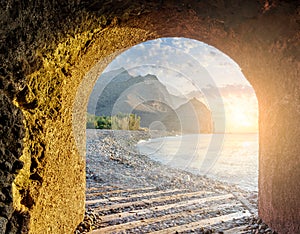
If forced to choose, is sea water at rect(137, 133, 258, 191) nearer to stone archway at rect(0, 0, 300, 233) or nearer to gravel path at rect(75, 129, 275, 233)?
gravel path at rect(75, 129, 275, 233)

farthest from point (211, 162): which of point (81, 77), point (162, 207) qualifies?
point (81, 77)

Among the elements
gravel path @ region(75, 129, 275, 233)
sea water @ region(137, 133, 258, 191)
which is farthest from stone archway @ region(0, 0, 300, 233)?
sea water @ region(137, 133, 258, 191)

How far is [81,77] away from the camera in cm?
258

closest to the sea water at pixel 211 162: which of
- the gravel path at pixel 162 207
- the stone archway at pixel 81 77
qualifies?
the gravel path at pixel 162 207

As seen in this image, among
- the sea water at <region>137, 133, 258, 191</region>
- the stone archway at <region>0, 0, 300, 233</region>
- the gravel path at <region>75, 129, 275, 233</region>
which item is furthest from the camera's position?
the sea water at <region>137, 133, 258, 191</region>

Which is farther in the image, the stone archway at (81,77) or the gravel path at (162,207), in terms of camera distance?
the gravel path at (162,207)

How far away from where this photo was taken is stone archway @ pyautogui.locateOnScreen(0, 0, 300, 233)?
4.79ft

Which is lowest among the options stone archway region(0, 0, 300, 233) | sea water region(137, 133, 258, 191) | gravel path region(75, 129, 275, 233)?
sea water region(137, 133, 258, 191)

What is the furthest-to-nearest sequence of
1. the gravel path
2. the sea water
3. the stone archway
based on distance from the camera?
1. the sea water
2. the gravel path
3. the stone archway

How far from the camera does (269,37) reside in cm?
239

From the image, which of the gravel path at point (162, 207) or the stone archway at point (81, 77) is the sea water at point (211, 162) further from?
the stone archway at point (81, 77)

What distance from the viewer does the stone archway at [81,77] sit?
1.46 metres

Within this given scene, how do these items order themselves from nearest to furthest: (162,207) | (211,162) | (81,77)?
(81,77) < (162,207) < (211,162)

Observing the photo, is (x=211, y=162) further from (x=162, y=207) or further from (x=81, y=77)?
(x=81, y=77)
